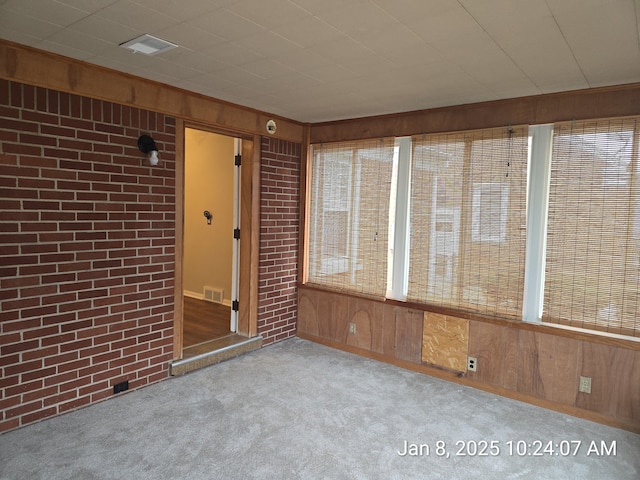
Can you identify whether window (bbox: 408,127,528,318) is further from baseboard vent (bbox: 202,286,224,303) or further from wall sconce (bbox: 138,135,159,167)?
baseboard vent (bbox: 202,286,224,303)

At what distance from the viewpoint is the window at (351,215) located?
401 cm

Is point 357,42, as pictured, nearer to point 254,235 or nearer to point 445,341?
point 254,235

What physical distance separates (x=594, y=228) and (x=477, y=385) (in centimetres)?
152

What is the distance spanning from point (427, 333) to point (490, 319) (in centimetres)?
57

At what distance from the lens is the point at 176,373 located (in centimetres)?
348

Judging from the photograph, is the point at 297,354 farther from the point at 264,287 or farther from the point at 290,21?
the point at 290,21

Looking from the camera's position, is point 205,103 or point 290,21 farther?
point 205,103

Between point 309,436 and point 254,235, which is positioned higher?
point 254,235

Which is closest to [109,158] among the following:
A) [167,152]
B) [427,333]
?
[167,152]

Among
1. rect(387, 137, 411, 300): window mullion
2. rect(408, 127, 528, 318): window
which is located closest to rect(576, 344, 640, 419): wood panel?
rect(408, 127, 528, 318): window

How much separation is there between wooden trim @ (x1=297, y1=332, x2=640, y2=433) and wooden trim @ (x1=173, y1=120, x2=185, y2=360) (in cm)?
153

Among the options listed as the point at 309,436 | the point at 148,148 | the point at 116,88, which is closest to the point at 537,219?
the point at 309,436

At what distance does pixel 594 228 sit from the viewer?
295cm

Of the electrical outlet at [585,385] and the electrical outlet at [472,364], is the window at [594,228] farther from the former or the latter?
the electrical outlet at [472,364]
